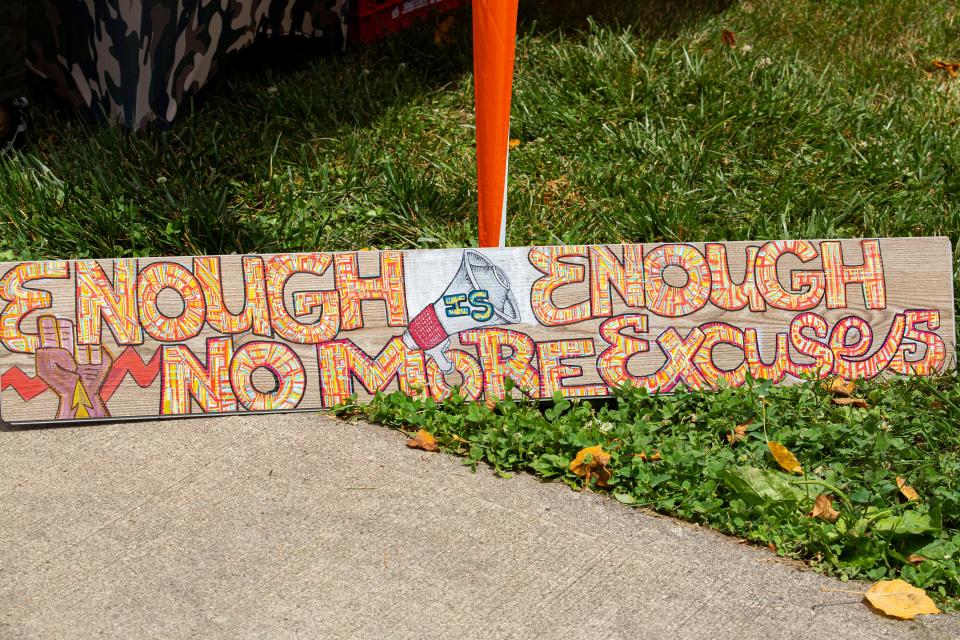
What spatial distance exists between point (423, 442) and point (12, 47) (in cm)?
272

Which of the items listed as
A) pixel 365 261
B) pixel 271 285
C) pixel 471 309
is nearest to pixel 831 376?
pixel 471 309

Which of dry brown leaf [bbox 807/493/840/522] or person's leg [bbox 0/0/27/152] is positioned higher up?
person's leg [bbox 0/0/27/152]

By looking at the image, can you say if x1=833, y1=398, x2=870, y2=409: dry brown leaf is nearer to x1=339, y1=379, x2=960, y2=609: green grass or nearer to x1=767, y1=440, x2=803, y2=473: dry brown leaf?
x1=339, y1=379, x2=960, y2=609: green grass

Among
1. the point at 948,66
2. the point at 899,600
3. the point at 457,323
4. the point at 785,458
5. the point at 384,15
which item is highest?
the point at 384,15

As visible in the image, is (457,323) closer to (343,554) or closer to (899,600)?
(343,554)

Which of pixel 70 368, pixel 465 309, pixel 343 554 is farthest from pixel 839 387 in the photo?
pixel 70 368

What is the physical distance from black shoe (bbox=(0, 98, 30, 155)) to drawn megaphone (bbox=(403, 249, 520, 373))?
2.35 m

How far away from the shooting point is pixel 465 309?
3125 mm

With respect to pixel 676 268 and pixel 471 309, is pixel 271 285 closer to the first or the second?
pixel 471 309

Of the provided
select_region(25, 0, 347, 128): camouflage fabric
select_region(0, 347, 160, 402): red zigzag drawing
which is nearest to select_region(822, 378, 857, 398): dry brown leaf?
select_region(0, 347, 160, 402): red zigzag drawing

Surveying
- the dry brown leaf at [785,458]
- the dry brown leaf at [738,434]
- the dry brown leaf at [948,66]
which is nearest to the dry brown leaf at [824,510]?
the dry brown leaf at [785,458]

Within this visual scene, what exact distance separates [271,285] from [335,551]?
3.43 ft

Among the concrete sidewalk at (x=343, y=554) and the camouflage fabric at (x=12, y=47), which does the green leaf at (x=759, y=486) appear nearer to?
the concrete sidewalk at (x=343, y=554)

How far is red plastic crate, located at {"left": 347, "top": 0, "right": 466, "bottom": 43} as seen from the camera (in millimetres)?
5184
